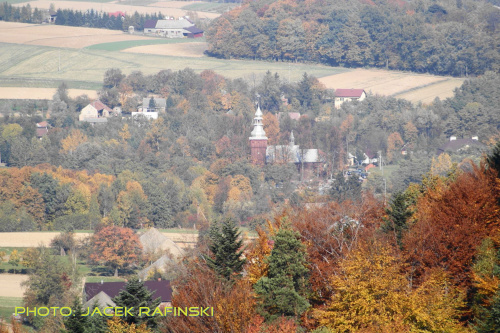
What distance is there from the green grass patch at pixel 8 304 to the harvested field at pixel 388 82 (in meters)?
86.4

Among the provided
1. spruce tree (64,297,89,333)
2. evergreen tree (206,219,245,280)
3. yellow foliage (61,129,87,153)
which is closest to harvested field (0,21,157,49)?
yellow foliage (61,129,87,153)

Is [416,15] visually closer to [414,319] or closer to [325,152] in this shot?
[325,152]

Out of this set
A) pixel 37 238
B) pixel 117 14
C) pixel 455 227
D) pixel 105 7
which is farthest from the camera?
pixel 105 7

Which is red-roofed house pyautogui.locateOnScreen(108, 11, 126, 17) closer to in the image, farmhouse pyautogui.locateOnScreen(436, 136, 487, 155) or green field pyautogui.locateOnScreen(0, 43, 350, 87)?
green field pyautogui.locateOnScreen(0, 43, 350, 87)

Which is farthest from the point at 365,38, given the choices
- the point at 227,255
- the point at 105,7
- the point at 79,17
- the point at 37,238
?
the point at 227,255

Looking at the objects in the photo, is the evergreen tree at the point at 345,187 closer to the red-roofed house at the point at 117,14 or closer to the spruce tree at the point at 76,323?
the spruce tree at the point at 76,323

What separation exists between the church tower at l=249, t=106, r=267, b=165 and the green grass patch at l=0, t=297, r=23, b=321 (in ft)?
184

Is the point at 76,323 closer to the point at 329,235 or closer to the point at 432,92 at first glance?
the point at 329,235

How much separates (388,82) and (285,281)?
117m

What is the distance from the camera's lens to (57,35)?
6570 inches

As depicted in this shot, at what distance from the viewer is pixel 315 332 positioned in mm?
35000

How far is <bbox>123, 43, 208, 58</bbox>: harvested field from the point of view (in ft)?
541

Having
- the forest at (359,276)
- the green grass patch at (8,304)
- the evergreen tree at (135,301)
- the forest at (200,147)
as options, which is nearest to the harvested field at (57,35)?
the forest at (200,147)

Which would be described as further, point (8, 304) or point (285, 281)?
point (8, 304)
